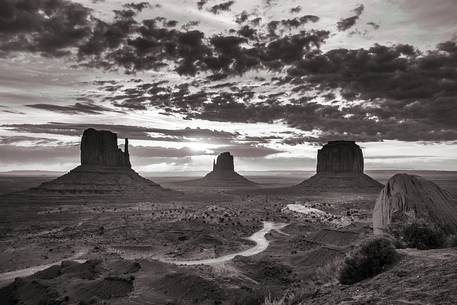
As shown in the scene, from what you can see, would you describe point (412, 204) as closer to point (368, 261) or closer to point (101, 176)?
point (368, 261)

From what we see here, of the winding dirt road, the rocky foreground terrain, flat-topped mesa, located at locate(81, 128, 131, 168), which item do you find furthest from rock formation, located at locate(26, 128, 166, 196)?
the winding dirt road

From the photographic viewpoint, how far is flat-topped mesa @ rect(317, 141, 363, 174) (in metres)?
166

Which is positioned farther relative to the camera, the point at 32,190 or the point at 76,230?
the point at 32,190

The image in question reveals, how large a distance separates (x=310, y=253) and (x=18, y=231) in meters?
50.8

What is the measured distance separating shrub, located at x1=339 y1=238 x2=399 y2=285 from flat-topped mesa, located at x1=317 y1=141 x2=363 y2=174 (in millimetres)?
158378

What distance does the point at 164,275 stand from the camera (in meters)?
29.3

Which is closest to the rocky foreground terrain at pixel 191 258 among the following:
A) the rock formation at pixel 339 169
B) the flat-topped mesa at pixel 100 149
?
the flat-topped mesa at pixel 100 149


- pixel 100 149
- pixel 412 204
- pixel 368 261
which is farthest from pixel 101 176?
pixel 368 261

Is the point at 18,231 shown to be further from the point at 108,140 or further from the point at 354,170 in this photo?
the point at 354,170

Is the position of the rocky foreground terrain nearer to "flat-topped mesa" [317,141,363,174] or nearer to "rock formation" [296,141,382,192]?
"rock formation" [296,141,382,192]

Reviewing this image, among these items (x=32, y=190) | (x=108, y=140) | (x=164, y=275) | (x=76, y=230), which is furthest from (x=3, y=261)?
(x=108, y=140)

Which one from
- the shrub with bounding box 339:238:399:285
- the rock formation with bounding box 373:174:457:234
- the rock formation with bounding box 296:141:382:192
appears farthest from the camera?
the rock formation with bounding box 296:141:382:192

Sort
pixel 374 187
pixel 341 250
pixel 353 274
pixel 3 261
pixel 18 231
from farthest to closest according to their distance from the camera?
pixel 374 187 < pixel 18 231 < pixel 3 261 < pixel 341 250 < pixel 353 274

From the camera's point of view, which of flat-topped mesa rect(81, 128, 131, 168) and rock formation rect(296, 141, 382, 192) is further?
rock formation rect(296, 141, 382, 192)
